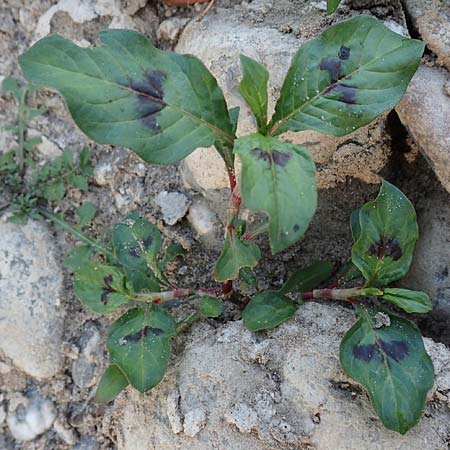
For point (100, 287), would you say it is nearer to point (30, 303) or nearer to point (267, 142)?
point (30, 303)

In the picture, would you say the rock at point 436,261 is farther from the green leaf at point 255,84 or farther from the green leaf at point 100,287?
the green leaf at point 100,287

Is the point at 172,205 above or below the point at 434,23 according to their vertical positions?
below

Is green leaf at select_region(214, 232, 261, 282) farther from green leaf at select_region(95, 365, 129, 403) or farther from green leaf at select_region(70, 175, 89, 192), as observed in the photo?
green leaf at select_region(70, 175, 89, 192)

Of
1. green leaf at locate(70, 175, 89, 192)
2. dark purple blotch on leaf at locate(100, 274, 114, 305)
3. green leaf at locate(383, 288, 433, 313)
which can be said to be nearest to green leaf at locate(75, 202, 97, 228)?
green leaf at locate(70, 175, 89, 192)

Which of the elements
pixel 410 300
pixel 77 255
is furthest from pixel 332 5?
pixel 77 255

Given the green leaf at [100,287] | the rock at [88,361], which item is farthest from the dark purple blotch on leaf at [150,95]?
the rock at [88,361]

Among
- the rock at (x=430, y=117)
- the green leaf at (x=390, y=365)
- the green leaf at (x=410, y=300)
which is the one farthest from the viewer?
the rock at (x=430, y=117)

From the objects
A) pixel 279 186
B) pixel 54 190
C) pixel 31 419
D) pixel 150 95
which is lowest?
pixel 31 419

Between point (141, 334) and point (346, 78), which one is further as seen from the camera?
point (141, 334)
